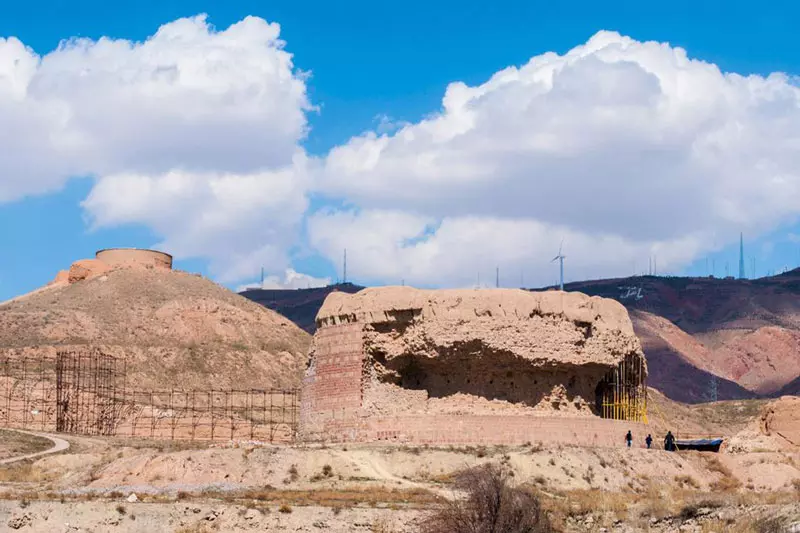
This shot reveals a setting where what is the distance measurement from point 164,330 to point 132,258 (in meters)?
11.2

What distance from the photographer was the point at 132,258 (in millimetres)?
94500

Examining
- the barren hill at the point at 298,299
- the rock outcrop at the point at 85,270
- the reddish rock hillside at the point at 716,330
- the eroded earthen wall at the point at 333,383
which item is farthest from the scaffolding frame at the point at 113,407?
the barren hill at the point at 298,299

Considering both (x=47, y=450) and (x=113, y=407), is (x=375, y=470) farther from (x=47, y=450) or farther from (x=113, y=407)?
(x=113, y=407)

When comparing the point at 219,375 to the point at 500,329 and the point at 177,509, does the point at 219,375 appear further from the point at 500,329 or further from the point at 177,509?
the point at 177,509

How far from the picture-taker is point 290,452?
36688 millimetres

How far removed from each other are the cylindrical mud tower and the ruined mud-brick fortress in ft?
181

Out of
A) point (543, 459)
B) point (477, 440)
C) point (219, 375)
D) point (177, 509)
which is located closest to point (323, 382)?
point (477, 440)

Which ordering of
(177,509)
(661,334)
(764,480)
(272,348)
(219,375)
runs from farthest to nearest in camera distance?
(661,334) → (272,348) → (219,375) → (764,480) → (177,509)

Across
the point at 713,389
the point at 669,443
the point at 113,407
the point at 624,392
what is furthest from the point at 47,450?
the point at 713,389

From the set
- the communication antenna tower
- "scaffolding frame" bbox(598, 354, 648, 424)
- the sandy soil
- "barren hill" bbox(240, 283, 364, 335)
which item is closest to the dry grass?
the sandy soil

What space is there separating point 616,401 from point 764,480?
5.66m

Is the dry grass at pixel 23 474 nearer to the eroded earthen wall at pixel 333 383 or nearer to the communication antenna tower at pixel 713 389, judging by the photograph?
the eroded earthen wall at pixel 333 383

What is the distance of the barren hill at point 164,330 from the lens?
262 ft

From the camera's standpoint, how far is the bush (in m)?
26.6
